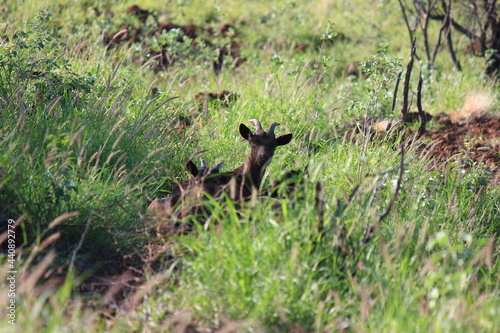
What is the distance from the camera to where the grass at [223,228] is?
3895mm

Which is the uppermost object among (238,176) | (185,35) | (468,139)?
(185,35)

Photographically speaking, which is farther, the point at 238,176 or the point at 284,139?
the point at 284,139

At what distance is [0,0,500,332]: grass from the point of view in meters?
3.89

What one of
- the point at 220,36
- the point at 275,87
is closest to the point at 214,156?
the point at 275,87

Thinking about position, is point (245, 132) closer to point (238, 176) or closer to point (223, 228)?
point (238, 176)

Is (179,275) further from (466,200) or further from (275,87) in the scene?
(275,87)

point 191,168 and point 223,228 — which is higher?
point 223,228

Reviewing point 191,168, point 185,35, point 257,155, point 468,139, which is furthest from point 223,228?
point 185,35

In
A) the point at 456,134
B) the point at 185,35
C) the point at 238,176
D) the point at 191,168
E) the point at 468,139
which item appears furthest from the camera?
the point at 185,35

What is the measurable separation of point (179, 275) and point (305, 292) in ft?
3.52

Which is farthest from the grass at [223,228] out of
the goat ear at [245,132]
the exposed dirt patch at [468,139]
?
the exposed dirt patch at [468,139]

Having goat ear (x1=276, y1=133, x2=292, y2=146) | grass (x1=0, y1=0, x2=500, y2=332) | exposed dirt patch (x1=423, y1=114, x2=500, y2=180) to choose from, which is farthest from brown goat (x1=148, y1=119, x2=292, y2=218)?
exposed dirt patch (x1=423, y1=114, x2=500, y2=180)

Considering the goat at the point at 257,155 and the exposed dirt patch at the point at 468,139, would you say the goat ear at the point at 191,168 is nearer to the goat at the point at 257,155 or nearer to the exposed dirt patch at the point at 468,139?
the goat at the point at 257,155

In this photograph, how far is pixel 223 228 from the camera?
4359 millimetres
